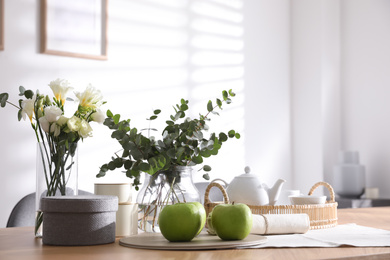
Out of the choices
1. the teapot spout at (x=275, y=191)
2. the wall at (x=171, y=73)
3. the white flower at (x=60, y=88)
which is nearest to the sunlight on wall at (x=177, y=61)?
the wall at (x=171, y=73)

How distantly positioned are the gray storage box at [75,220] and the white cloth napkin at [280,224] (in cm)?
41

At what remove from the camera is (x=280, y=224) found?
5.04ft

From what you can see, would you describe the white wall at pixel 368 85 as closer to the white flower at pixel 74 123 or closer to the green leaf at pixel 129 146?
the green leaf at pixel 129 146

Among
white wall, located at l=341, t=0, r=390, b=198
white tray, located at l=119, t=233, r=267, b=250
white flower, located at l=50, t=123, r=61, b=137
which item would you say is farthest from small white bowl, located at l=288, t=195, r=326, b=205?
white wall, located at l=341, t=0, r=390, b=198

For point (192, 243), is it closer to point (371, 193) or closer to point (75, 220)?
point (75, 220)

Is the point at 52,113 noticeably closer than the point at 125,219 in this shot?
Yes

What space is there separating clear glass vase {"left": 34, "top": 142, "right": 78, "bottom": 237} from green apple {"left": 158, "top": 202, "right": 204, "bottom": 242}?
32 cm

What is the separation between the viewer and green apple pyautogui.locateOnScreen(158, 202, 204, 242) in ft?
4.32

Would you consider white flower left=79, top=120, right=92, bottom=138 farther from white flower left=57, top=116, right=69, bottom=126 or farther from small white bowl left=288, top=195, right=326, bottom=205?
small white bowl left=288, top=195, right=326, bottom=205

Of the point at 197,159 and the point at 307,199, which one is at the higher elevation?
the point at 197,159

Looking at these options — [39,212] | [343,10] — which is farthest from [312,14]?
[39,212]

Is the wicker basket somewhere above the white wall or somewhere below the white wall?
below

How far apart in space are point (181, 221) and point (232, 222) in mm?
124

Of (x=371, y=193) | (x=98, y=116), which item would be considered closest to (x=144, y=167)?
(x=98, y=116)
